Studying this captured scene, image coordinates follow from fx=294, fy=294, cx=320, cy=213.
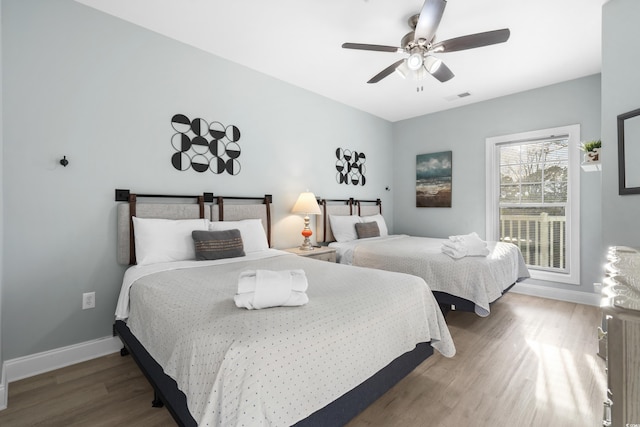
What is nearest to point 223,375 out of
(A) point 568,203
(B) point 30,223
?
(B) point 30,223

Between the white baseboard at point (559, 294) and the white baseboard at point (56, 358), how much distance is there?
15.8 ft

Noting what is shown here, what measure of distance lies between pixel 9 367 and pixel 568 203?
5.76 metres

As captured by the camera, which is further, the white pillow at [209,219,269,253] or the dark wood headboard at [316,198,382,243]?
the dark wood headboard at [316,198,382,243]

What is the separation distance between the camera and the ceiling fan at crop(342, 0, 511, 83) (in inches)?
76.9

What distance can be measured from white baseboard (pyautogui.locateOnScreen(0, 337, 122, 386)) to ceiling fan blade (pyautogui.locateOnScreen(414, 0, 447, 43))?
11.1 feet

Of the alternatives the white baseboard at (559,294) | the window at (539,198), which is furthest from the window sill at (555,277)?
the white baseboard at (559,294)

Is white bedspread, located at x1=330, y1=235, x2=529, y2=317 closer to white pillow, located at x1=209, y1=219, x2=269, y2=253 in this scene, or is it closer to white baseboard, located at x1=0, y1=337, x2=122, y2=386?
white pillow, located at x1=209, y1=219, x2=269, y2=253

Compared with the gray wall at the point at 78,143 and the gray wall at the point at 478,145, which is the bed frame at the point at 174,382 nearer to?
the gray wall at the point at 78,143

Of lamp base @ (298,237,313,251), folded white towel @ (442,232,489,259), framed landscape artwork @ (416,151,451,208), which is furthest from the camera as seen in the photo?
framed landscape artwork @ (416,151,451,208)

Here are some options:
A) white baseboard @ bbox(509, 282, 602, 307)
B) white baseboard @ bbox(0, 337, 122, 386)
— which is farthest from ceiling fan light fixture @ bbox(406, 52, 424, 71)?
white baseboard @ bbox(509, 282, 602, 307)

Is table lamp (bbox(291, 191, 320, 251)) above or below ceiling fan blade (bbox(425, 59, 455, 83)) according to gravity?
below

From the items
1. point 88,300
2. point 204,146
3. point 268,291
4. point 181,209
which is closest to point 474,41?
point 268,291

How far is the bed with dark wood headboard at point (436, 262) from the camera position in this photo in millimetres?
2727

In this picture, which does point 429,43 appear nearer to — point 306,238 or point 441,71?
point 441,71
